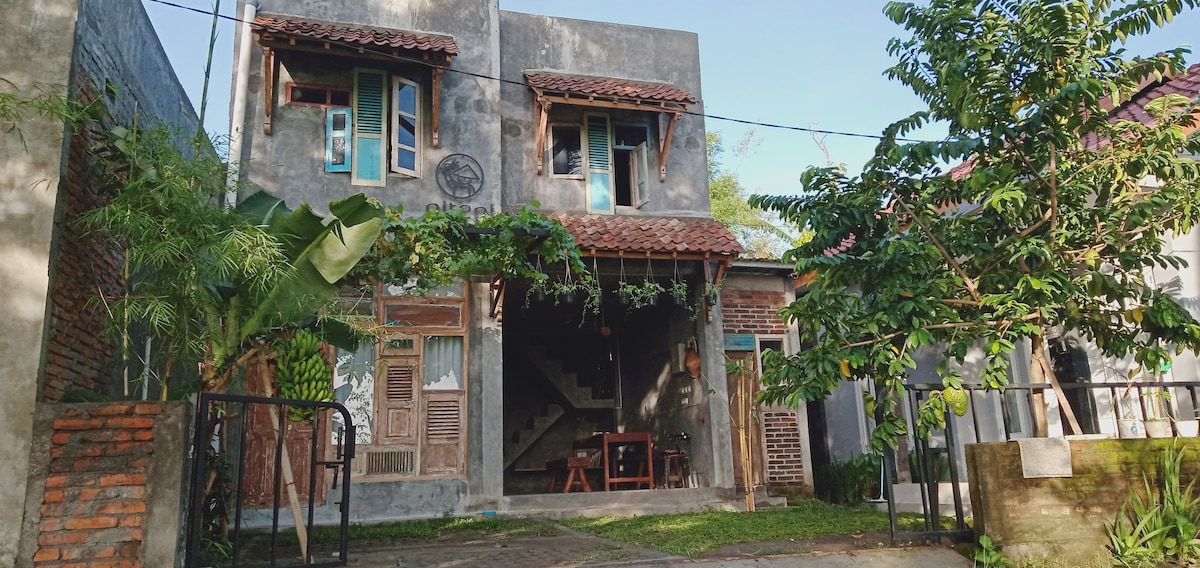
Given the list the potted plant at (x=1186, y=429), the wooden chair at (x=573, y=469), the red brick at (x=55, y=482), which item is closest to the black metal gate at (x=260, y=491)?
the red brick at (x=55, y=482)

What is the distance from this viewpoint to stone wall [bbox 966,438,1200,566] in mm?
6000

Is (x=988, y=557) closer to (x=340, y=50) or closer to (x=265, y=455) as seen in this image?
(x=265, y=455)

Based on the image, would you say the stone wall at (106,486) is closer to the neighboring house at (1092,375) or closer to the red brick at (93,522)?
the red brick at (93,522)

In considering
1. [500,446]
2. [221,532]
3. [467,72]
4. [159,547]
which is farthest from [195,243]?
[467,72]

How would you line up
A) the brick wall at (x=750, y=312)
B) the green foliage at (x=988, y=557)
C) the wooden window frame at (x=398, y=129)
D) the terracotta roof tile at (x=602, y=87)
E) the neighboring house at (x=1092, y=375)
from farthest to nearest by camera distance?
1. the brick wall at (x=750, y=312)
2. the terracotta roof tile at (x=602, y=87)
3. the wooden window frame at (x=398, y=129)
4. the neighboring house at (x=1092, y=375)
5. the green foliage at (x=988, y=557)

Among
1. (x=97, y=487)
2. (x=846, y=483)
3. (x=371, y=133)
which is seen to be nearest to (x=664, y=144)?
(x=371, y=133)

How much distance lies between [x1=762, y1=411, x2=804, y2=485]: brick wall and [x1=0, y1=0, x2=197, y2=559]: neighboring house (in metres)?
8.76

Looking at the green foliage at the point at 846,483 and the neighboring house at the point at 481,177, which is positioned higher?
the neighboring house at the point at 481,177

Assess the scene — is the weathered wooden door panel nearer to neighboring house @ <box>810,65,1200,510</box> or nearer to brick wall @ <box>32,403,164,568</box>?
brick wall @ <box>32,403,164,568</box>

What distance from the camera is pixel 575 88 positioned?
1136cm

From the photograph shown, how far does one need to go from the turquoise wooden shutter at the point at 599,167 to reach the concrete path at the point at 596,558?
5.61 m

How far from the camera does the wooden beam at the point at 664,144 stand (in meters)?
11.7

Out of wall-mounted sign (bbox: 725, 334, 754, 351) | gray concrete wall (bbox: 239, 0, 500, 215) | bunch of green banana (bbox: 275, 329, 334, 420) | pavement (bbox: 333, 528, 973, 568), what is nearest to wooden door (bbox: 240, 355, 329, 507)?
pavement (bbox: 333, 528, 973, 568)

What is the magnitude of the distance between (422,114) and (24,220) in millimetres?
6535
